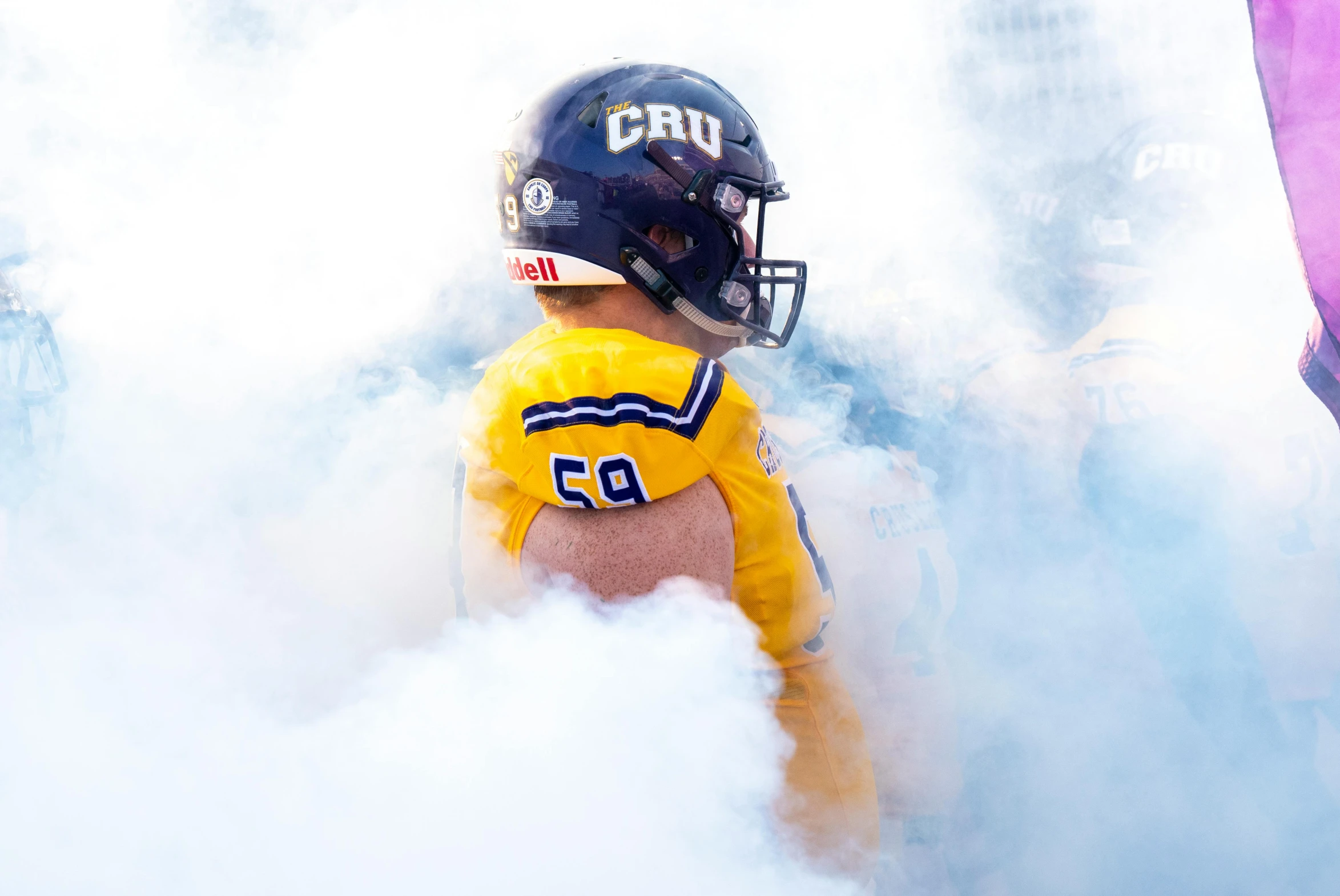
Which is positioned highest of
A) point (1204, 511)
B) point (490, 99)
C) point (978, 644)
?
point (490, 99)

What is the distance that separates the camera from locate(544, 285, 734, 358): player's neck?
1594 millimetres

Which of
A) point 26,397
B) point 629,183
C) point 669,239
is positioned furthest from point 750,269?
point 26,397

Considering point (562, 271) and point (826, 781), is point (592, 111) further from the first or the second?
point (826, 781)

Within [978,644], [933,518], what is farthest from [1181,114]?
[978,644]

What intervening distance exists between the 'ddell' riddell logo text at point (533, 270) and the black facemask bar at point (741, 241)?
26cm

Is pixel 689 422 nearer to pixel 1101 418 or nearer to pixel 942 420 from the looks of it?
pixel 942 420

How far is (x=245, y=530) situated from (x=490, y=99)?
44.7 inches

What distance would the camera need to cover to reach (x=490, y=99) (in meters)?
2.18

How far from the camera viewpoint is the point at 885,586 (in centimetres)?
240

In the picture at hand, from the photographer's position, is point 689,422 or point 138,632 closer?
point 689,422

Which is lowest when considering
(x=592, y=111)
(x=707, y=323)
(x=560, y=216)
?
(x=707, y=323)

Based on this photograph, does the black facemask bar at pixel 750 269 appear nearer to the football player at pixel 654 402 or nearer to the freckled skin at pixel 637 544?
the football player at pixel 654 402

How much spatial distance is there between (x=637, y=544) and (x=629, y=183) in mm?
613

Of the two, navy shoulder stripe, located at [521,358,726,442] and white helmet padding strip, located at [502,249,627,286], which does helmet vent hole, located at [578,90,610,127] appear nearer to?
white helmet padding strip, located at [502,249,627,286]
